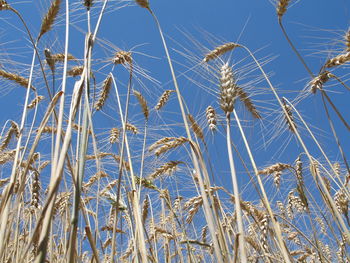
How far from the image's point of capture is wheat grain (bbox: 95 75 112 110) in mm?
2383

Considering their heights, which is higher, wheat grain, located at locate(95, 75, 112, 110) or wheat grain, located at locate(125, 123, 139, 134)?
wheat grain, located at locate(125, 123, 139, 134)

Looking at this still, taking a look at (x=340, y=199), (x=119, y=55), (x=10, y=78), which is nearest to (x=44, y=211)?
(x=119, y=55)

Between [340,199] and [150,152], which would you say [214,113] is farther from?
[340,199]

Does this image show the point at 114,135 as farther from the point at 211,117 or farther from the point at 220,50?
the point at 220,50

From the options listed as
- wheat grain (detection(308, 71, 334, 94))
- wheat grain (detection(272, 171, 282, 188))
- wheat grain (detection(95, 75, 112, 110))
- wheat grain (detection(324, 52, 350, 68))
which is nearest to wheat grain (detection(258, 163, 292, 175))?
wheat grain (detection(272, 171, 282, 188))

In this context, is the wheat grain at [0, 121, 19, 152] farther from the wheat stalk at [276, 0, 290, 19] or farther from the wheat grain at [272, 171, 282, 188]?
the wheat grain at [272, 171, 282, 188]

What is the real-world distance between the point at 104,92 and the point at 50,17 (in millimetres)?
646

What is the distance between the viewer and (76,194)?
84cm

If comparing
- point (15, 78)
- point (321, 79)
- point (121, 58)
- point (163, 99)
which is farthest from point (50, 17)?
point (321, 79)

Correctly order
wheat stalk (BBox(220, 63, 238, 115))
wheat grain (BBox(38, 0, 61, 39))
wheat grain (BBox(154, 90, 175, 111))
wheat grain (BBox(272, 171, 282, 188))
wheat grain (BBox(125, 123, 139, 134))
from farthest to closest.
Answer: wheat grain (BBox(272, 171, 282, 188)), wheat grain (BBox(154, 90, 175, 111)), wheat grain (BBox(125, 123, 139, 134)), wheat grain (BBox(38, 0, 61, 39)), wheat stalk (BBox(220, 63, 238, 115))

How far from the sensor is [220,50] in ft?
8.04

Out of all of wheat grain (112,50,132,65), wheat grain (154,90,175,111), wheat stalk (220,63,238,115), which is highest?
wheat grain (154,90,175,111)

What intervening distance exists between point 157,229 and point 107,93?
5.24 ft

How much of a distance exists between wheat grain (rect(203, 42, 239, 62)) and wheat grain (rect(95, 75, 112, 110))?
2.29 ft
